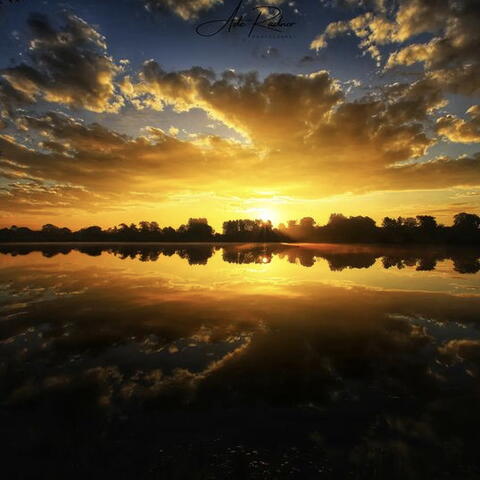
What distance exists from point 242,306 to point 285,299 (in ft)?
10.9

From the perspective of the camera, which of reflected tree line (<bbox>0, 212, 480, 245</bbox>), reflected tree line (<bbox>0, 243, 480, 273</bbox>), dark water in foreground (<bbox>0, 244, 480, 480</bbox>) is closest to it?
dark water in foreground (<bbox>0, 244, 480, 480</bbox>)

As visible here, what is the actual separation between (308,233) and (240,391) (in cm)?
16376

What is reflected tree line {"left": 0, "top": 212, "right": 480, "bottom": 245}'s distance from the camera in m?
135

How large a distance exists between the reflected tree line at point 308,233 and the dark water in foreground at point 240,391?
436 feet

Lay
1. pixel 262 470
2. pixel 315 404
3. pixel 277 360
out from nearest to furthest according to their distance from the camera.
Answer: pixel 262 470 < pixel 315 404 < pixel 277 360

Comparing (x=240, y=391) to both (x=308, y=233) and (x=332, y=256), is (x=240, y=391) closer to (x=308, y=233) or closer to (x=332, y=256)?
(x=332, y=256)

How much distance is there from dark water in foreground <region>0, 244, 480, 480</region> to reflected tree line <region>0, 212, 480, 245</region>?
436 ft

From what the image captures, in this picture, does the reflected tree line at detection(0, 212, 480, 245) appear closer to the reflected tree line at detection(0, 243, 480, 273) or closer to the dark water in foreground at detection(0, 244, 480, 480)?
the reflected tree line at detection(0, 243, 480, 273)

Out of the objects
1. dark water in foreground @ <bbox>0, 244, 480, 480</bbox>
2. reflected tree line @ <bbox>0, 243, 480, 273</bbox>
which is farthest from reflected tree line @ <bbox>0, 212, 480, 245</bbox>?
dark water in foreground @ <bbox>0, 244, 480, 480</bbox>

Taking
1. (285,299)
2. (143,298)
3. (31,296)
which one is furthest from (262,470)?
(31,296)

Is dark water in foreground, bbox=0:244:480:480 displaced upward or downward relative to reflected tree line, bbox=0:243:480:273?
downward

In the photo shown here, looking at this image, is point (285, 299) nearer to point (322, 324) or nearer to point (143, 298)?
point (322, 324)

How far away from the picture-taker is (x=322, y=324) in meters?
14.7

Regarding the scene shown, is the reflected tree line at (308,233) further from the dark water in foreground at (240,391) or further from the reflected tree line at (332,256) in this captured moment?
the dark water in foreground at (240,391)
